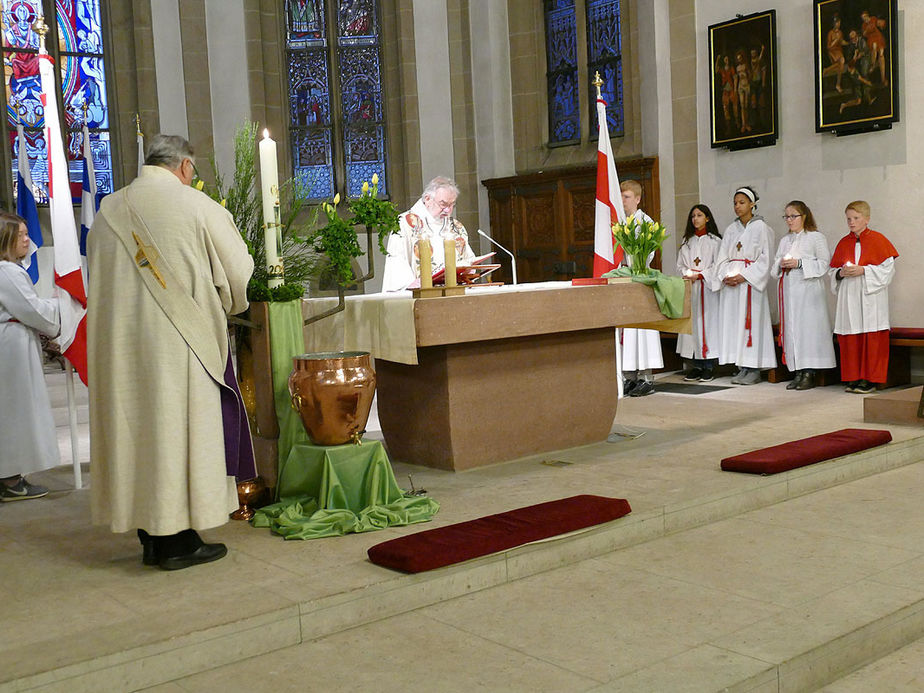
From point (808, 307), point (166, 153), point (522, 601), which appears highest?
point (166, 153)

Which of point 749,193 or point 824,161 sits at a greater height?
point 824,161

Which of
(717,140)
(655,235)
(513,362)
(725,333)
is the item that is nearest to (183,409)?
(513,362)

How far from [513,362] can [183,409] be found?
2512 mm

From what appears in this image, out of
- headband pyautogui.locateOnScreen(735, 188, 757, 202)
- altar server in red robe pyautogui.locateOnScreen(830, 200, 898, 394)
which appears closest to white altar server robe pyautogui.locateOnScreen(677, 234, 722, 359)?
headband pyautogui.locateOnScreen(735, 188, 757, 202)

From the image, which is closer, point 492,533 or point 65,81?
point 492,533

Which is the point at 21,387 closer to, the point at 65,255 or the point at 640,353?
the point at 65,255

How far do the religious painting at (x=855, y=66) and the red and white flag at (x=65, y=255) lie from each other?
6648 mm

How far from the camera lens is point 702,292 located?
10016 millimetres

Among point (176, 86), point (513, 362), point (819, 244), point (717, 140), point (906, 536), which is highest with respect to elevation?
point (176, 86)

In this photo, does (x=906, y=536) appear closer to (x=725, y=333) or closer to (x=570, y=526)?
(x=570, y=526)

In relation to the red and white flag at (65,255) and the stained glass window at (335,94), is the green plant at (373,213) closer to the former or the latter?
the red and white flag at (65,255)

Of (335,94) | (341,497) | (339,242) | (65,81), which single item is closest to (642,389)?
(339,242)

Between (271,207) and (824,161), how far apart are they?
6474 mm

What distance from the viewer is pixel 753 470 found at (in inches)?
217
